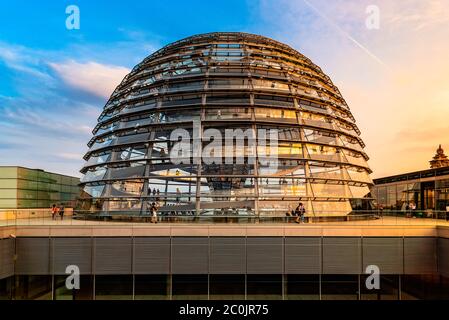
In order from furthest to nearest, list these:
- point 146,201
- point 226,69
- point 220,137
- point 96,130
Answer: point 96,130 → point 226,69 → point 220,137 → point 146,201

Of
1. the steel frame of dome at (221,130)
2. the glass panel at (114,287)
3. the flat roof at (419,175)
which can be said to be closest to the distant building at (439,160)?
A: the flat roof at (419,175)

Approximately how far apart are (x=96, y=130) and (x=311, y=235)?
18749 millimetres

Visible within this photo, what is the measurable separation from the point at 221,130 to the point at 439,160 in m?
102

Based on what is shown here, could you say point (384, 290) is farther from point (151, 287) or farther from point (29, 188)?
point (29, 188)

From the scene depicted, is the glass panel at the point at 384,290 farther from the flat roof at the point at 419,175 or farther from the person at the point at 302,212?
the flat roof at the point at 419,175

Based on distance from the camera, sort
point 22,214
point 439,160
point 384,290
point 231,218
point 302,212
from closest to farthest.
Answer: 1. point 384,290
2. point 231,218
3. point 302,212
4. point 22,214
5. point 439,160

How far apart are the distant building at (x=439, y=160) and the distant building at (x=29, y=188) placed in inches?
3921

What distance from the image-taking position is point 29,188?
39781 millimetres

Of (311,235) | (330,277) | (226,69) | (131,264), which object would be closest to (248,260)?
(311,235)

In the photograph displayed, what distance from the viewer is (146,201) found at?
66.6 ft

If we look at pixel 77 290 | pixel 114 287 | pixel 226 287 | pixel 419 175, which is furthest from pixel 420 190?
pixel 77 290

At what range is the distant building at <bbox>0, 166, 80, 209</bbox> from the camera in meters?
37.3

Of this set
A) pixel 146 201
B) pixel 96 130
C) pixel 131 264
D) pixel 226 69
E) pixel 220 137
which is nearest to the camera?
pixel 131 264

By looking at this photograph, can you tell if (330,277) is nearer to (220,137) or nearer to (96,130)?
(220,137)
